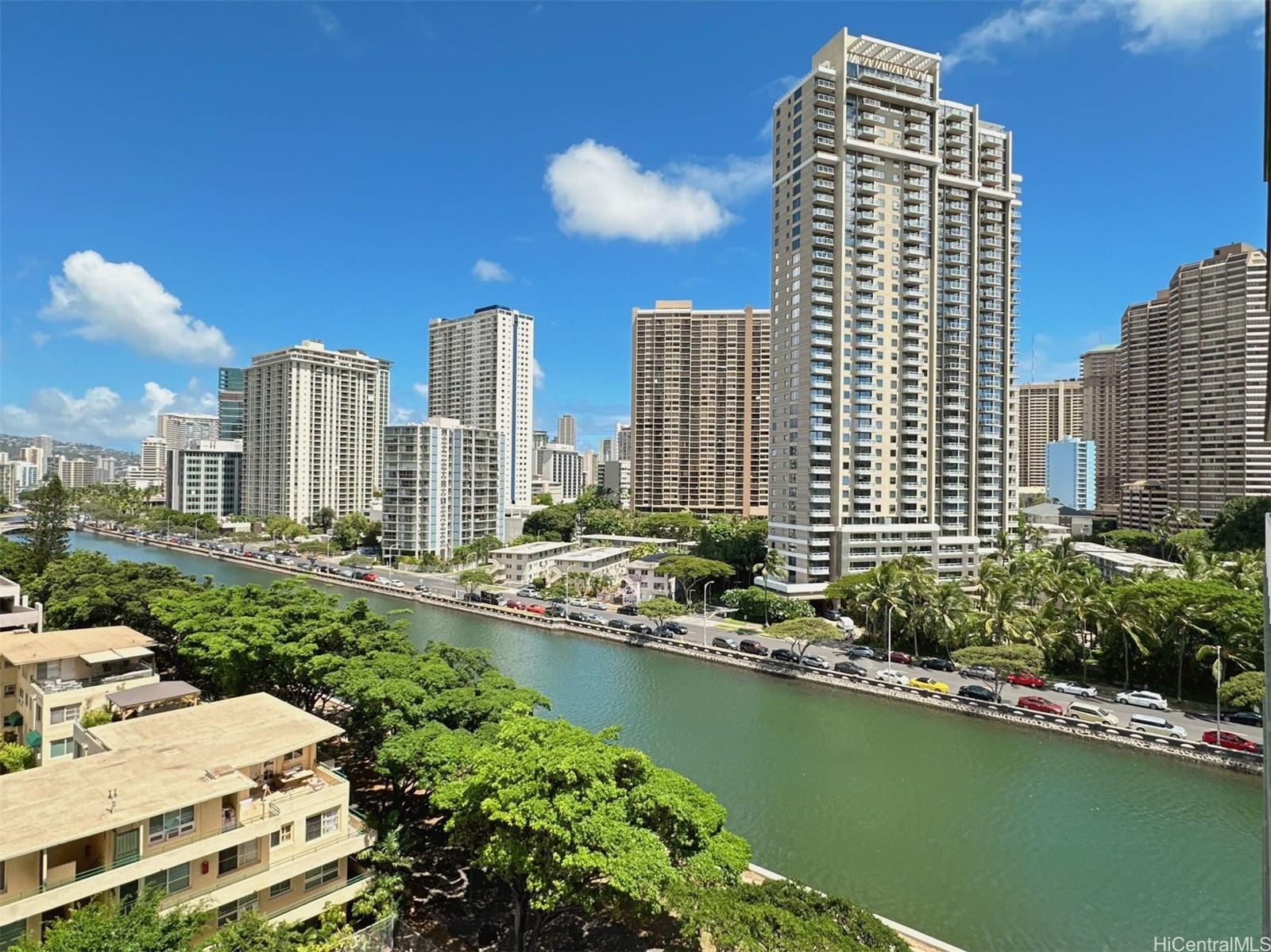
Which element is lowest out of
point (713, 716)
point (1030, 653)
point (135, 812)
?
point (713, 716)

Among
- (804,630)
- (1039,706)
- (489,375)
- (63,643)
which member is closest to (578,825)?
(63,643)

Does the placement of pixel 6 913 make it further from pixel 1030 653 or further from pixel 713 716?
pixel 1030 653

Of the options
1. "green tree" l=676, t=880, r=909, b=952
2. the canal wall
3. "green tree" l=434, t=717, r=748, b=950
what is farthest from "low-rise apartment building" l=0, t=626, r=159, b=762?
the canal wall

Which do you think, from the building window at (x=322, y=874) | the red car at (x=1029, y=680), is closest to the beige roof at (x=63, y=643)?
the building window at (x=322, y=874)

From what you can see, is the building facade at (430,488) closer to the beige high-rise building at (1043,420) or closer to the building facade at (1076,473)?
the building facade at (1076,473)

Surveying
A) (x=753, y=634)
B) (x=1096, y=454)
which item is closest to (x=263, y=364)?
(x=753, y=634)

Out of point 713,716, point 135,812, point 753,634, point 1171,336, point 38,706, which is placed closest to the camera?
point 135,812
